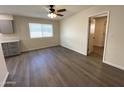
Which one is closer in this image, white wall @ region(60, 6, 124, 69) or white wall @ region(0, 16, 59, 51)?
white wall @ region(60, 6, 124, 69)

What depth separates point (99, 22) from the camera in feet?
19.6

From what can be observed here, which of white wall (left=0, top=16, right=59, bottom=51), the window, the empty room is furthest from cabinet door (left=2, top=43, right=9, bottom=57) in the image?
the window

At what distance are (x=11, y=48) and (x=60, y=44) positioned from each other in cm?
374

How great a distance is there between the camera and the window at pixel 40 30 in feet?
17.4

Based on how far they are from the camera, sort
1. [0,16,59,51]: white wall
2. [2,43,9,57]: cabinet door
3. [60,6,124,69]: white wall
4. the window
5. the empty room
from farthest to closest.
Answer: the window < [0,16,59,51]: white wall < [2,43,9,57]: cabinet door < [60,6,124,69]: white wall < the empty room

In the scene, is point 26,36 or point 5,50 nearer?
point 5,50

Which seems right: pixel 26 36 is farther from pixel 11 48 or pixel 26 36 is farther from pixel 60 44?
pixel 60 44

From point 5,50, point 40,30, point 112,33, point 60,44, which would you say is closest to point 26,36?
point 40,30

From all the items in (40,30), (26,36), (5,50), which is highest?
(40,30)

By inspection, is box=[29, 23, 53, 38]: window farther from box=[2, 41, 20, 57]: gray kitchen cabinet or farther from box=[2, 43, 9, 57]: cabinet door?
box=[2, 43, 9, 57]: cabinet door

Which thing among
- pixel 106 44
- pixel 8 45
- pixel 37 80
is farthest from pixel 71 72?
pixel 8 45

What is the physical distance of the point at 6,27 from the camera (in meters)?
4.18

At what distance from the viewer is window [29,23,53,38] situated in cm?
530
